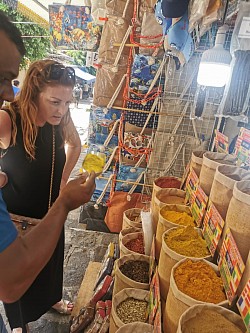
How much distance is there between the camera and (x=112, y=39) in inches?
117

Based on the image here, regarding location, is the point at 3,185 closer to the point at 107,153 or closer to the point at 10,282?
the point at 10,282

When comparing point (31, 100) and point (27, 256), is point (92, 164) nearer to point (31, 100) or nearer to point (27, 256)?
point (31, 100)

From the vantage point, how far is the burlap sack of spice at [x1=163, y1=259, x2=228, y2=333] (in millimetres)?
895

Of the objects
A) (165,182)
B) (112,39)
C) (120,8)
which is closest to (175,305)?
(165,182)

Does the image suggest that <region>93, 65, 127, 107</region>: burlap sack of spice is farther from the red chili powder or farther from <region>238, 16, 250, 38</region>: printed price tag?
<region>238, 16, 250, 38</region>: printed price tag

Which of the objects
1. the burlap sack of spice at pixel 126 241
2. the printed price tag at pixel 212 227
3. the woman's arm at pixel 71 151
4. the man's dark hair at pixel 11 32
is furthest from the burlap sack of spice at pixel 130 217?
the man's dark hair at pixel 11 32

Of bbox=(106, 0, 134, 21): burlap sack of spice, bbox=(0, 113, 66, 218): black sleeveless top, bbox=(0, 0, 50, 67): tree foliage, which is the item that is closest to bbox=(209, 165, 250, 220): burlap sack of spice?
bbox=(0, 113, 66, 218): black sleeveless top

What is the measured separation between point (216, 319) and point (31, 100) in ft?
4.67

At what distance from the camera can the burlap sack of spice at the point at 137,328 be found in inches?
48.3

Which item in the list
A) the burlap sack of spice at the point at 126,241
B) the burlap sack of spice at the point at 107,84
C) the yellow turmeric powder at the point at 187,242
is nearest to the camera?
the yellow turmeric powder at the point at 187,242

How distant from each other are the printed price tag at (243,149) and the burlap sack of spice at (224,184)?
0.12m

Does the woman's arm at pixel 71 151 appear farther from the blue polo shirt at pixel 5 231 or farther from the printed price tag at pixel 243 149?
the blue polo shirt at pixel 5 231

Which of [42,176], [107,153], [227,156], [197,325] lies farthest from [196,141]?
[197,325]

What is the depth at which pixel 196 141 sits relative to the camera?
2793 mm
